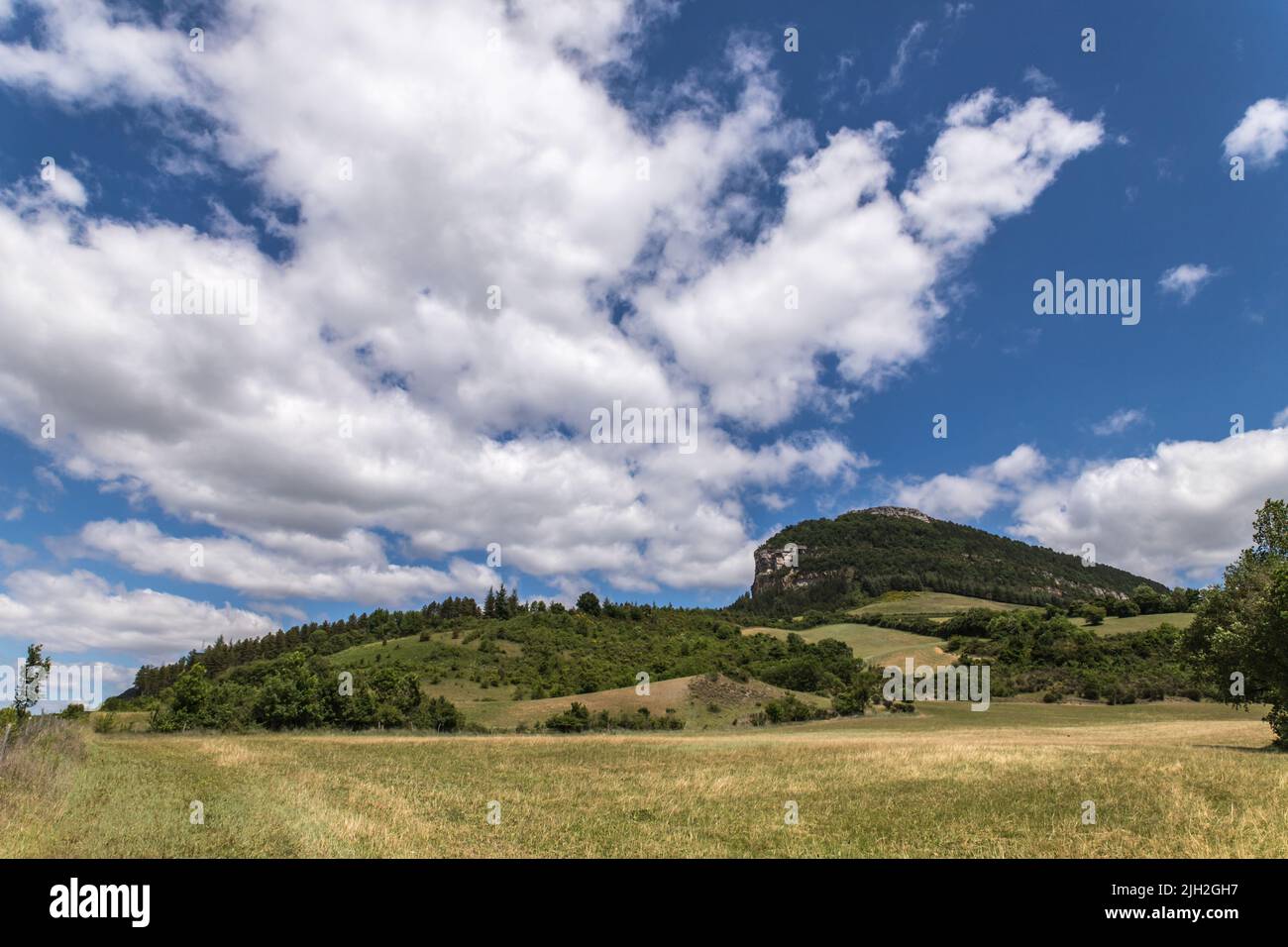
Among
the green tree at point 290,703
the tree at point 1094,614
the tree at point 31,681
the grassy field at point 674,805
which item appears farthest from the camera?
the tree at point 1094,614

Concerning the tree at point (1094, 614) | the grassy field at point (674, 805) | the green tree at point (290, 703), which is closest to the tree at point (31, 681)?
the grassy field at point (674, 805)

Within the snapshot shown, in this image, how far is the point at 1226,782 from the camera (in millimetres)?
22266

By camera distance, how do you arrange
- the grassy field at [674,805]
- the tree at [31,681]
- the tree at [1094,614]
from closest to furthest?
1. the grassy field at [674,805]
2. the tree at [31,681]
3. the tree at [1094,614]

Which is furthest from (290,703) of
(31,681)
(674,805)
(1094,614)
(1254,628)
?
(1094,614)

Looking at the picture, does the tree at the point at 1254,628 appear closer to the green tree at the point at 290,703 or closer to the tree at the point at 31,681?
the tree at the point at 31,681

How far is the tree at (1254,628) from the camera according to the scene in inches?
1471

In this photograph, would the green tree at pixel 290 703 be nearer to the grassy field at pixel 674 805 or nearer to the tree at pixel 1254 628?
the grassy field at pixel 674 805

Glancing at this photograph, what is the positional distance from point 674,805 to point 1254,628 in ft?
130

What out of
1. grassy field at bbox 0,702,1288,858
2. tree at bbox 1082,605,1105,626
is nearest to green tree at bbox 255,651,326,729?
grassy field at bbox 0,702,1288,858

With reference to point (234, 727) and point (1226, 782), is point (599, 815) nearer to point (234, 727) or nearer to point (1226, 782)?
point (1226, 782)

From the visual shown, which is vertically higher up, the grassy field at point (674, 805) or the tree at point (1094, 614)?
the grassy field at point (674, 805)

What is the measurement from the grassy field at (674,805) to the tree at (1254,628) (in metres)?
5.58

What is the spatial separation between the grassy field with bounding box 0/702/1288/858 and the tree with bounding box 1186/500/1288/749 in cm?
558

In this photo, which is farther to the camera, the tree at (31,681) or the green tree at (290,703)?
the green tree at (290,703)
